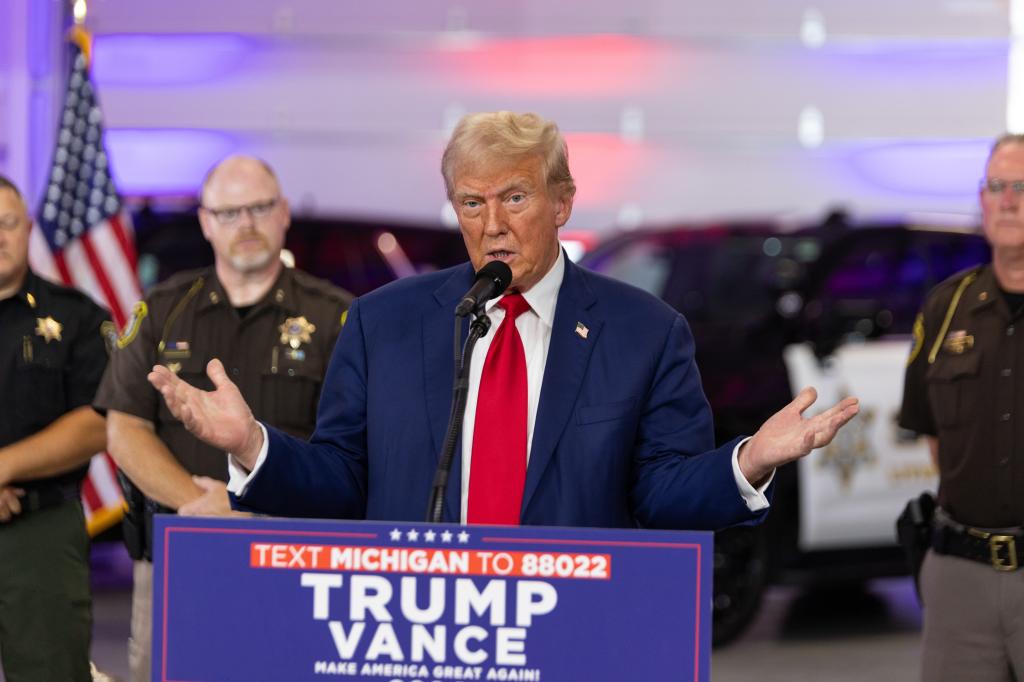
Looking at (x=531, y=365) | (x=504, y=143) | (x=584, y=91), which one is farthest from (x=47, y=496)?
(x=584, y=91)

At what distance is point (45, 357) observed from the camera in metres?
5.21

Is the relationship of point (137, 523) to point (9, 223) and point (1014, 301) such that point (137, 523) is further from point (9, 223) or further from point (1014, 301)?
point (1014, 301)

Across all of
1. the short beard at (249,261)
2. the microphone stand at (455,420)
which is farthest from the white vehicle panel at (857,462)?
the microphone stand at (455,420)

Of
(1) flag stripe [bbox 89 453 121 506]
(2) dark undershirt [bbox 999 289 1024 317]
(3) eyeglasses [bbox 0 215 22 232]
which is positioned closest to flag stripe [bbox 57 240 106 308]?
(1) flag stripe [bbox 89 453 121 506]

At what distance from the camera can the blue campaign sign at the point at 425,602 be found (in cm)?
285

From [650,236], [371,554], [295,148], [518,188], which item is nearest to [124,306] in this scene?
[650,236]

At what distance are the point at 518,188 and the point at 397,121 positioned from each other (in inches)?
303

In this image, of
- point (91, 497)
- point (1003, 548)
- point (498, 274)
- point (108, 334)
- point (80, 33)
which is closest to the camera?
point (498, 274)

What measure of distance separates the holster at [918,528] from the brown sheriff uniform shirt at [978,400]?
131mm

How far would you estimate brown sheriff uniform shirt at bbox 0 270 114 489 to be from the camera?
5.16 meters

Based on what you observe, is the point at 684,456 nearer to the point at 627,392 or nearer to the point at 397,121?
the point at 627,392

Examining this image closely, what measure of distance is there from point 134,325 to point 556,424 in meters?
2.13

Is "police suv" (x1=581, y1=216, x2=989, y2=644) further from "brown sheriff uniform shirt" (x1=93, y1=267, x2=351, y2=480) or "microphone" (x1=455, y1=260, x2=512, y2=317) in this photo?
"microphone" (x1=455, y1=260, x2=512, y2=317)

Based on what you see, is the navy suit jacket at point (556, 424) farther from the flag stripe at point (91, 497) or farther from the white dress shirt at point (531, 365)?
the flag stripe at point (91, 497)
